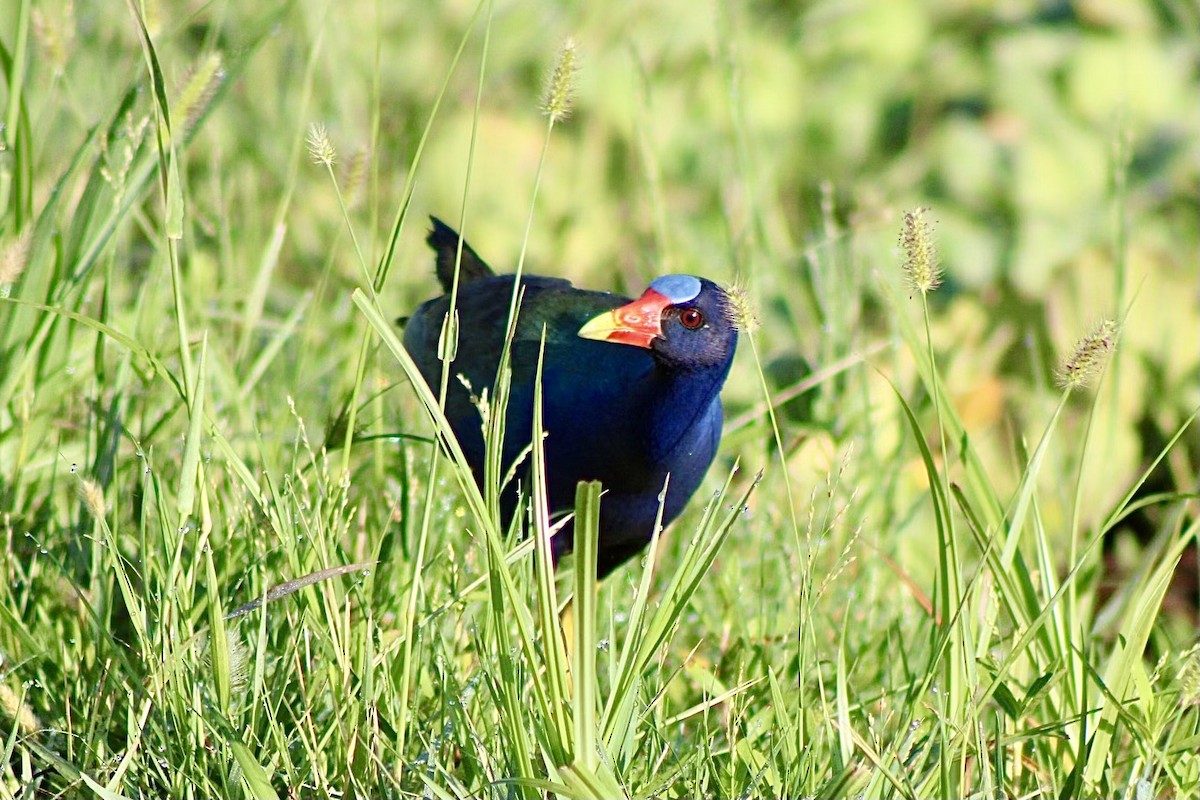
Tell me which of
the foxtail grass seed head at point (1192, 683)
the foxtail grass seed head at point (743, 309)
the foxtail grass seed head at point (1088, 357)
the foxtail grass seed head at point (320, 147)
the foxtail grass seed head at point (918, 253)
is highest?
the foxtail grass seed head at point (320, 147)

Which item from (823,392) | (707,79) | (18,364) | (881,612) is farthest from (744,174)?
(18,364)

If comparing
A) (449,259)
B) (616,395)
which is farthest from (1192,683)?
(449,259)

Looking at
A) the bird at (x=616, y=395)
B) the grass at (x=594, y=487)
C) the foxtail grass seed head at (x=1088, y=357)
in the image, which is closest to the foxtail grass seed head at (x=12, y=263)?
the grass at (x=594, y=487)

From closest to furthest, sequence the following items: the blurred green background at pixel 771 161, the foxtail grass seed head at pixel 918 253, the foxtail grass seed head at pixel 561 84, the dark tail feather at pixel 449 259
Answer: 1. the foxtail grass seed head at pixel 918 253
2. the foxtail grass seed head at pixel 561 84
3. the dark tail feather at pixel 449 259
4. the blurred green background at pixel 771 161

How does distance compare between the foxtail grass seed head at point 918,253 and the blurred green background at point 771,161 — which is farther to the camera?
the blurred green background at point 771,161

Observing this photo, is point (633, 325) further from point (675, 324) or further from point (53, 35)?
point (53, 35)

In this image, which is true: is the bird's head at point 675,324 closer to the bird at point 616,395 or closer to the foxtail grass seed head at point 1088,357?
the bird at point 616,395

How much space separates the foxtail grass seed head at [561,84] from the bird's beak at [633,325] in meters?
0.63

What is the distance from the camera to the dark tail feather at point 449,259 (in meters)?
2.80

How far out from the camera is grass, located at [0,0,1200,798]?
1535mm

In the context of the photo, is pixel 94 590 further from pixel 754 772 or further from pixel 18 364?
pixel 754 772

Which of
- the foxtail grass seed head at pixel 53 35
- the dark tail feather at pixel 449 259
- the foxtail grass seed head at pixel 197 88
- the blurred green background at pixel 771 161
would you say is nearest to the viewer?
the foxtail grass seed head at pixel 197 88

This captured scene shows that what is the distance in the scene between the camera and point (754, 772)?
156 cm

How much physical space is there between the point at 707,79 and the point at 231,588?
8.49ft
